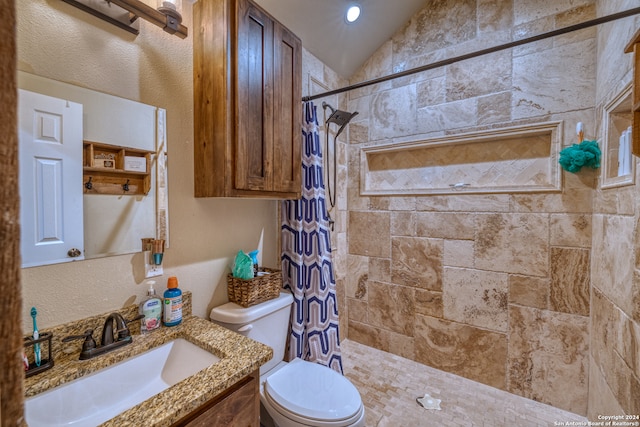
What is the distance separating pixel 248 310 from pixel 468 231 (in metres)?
1.60

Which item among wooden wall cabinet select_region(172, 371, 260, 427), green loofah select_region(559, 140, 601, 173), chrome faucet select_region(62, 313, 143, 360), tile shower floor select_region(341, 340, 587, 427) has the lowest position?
tile shower floor select_region(341, 340, 587, 427)

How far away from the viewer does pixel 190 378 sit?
2.79 feet

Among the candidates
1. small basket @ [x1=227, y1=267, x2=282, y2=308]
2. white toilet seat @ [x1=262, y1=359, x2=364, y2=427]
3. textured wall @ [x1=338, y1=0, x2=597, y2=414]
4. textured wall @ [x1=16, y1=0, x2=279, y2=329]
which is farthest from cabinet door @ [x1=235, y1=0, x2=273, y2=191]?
textured wall @ [x1=338, y1=0, x2=597, y2=414]

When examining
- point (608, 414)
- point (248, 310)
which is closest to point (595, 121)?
point (608, 414)

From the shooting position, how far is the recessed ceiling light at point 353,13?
6.31 ft

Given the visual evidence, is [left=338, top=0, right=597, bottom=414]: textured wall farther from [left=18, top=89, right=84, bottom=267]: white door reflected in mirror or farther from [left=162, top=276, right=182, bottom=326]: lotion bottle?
[left=18, top=89, right=84, bottom=267]: white door reflected in mirror

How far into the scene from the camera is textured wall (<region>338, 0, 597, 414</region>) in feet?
5.47

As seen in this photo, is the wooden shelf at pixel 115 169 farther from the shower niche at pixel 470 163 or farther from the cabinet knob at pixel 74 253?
the shower niche at pixel 470 163

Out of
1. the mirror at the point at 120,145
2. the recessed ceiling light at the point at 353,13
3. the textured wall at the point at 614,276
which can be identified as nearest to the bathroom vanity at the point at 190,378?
the mirror at the point at 120,145

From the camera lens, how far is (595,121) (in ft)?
5.16

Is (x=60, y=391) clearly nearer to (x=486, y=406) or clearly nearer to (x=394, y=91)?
(x=486, y=406)

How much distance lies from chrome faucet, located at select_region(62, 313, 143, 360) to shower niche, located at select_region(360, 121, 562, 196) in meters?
1.90

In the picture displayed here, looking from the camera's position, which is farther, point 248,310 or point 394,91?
point 394,91

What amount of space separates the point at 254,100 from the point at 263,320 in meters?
1.13
